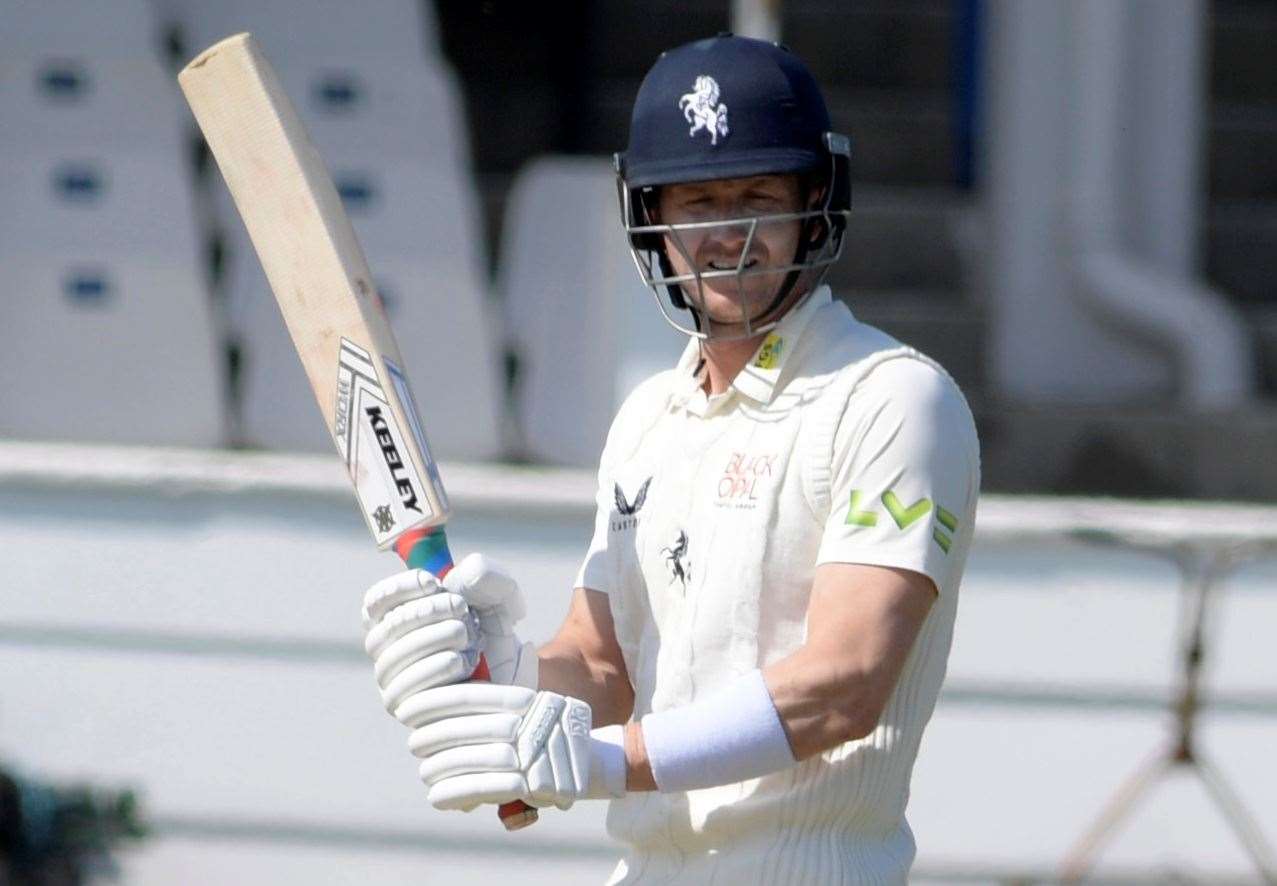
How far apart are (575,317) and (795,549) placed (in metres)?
2.36

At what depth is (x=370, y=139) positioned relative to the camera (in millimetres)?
4547

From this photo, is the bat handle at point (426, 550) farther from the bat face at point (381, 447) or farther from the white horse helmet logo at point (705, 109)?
the white horse helmet logo at point (705, 109)

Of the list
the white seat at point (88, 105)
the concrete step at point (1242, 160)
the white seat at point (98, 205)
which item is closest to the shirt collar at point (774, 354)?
the white seat at point (98, 205)

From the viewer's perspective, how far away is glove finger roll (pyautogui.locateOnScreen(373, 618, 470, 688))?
1.88 metres

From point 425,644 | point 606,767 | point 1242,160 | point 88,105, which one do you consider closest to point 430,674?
point 425,644

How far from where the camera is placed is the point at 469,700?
187 centimetres

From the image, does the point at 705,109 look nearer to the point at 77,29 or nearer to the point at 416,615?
the point at 416,615

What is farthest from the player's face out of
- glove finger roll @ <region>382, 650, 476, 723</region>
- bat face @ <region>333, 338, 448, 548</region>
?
glove finger roll @ <region>382, 650, 476, 723</region>

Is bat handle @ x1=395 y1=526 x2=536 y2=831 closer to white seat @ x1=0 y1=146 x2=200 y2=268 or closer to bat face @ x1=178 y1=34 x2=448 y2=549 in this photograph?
bat face @ x1=178 y1=34 x2=448 y2=549

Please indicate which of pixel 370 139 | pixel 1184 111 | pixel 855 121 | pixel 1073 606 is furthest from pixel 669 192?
pixel 855 121

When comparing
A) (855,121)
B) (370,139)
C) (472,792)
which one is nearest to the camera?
(472,792)

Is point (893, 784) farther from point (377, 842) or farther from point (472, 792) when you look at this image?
point (377, 842)

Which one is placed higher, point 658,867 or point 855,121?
point 855,121

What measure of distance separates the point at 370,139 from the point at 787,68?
8.60 ft
